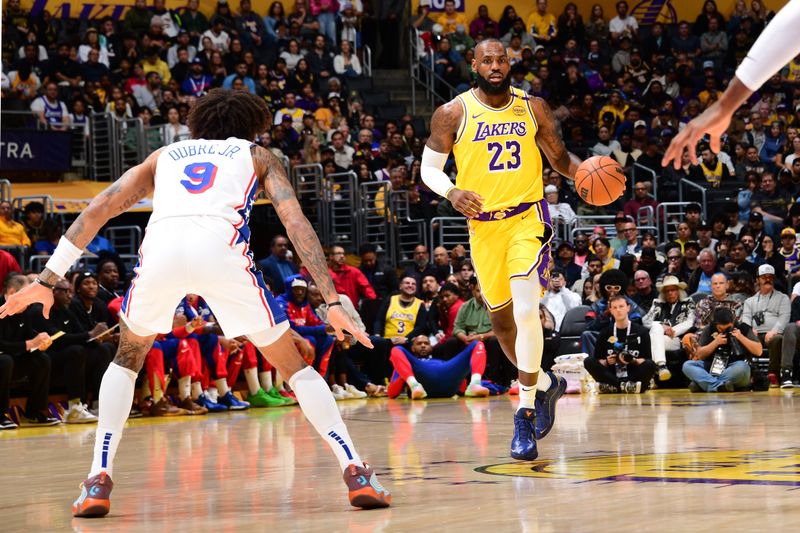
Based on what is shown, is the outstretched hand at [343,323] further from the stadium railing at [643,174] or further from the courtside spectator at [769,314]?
the stadium railing at [643,174]

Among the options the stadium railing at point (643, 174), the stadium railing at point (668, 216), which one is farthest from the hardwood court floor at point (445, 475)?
the stadium railing at point (643, 174)

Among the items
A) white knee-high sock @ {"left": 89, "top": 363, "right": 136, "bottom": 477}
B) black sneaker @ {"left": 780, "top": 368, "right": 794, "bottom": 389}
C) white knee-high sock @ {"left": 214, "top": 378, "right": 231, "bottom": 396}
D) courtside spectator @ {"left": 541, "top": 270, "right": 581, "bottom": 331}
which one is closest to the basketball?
white knee-high sock @ {"left": 89, "top": 363, "right": 136, "bottom": 477}

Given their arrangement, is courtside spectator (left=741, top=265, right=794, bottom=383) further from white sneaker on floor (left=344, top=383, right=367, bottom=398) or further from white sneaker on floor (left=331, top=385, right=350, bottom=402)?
white sneaker on floor (left=331, top=385, right=350, bottom=402)

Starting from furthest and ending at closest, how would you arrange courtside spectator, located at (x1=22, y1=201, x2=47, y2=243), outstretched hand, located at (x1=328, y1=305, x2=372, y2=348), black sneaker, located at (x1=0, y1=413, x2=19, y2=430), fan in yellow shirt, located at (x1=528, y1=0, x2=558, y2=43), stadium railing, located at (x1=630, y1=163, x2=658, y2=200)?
fan in yellow shirt, located at (x1=528, y1=0, x2=558, y2=43) < stadium railing, located at (x1=630, y1=163, x2=658, y2=200) < courtside spectator, located at (x1=22, y1=201, x2=47, y2=243) < black sneaker, located at (x1=0, y1=413, x2=19, y2=430) < outstretched hand, located at (x1=328, y1=305, x2=372, y2=348)

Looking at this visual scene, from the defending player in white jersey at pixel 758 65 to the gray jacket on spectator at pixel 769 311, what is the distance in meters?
11.9

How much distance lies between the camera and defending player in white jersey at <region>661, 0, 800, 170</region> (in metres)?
2.78

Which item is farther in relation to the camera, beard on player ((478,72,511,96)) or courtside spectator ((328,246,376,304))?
courtside spectator ((328,246,376,304))

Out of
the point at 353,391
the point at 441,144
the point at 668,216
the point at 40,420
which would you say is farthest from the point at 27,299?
the point at 668,216

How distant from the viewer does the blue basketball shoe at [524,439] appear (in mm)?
6609

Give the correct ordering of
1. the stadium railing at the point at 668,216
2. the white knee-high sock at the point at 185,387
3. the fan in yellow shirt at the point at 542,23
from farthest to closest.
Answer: the fan in yellow shirt at the point at 542,23, the stadium railing at the point at 668,216, the white knee-high sock at the point at 185,387

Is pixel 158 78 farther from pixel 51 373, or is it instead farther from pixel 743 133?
pixel 743 133

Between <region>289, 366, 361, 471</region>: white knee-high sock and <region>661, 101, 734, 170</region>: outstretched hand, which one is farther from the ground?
<region>661, 101, 734, 170</region>: outstretched hand

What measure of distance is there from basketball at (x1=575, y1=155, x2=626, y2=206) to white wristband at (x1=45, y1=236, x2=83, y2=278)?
125 inches

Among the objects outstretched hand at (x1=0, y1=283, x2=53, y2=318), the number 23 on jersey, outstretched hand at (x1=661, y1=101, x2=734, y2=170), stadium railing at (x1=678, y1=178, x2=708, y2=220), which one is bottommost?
outstretched hand at (x1=0, y1=283, x2=53, y2=318)
